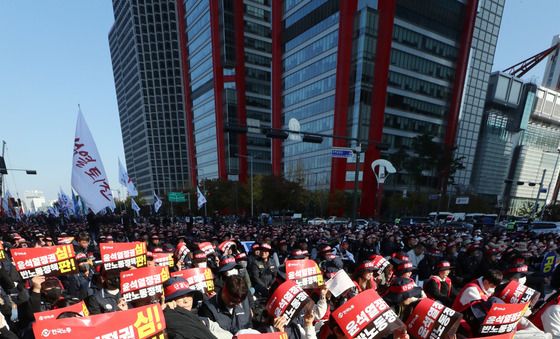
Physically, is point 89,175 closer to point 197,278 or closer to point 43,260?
point 43,260

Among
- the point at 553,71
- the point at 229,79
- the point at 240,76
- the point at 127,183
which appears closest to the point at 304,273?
the point at 127,183

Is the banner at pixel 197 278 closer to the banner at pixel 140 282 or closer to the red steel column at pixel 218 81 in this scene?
the banner at pixel 140 282

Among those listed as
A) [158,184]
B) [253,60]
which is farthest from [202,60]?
[158,184]

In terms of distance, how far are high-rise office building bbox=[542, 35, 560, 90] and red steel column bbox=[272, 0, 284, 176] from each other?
110 m

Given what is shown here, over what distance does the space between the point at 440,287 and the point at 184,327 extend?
437cm

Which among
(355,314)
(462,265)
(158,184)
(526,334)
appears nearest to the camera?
(355,314)

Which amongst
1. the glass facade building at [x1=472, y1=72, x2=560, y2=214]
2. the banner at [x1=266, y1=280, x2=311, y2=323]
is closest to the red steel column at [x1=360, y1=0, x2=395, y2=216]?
the glass facade building at [x1=472, y1=72, x2=560, y2=214]

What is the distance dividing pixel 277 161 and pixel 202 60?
1366 inches

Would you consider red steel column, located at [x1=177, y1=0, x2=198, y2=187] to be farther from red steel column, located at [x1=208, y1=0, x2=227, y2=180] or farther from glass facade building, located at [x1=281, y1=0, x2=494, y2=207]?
glass facade building, located at [x1=281, y1=0, x2=494, y2=207]

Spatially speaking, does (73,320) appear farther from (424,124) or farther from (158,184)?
(158,184)

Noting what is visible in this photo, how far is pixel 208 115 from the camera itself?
71.4 m

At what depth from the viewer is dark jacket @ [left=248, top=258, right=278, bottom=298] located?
241 inches

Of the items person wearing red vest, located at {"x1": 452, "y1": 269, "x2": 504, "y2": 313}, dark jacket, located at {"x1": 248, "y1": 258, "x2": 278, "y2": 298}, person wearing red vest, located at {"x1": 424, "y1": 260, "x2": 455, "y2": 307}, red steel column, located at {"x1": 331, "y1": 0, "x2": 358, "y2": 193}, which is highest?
red steel column, located at {"x1": 331, "y1": 0, "x2": 358, "y2": 193}

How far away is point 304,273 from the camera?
4.46m
